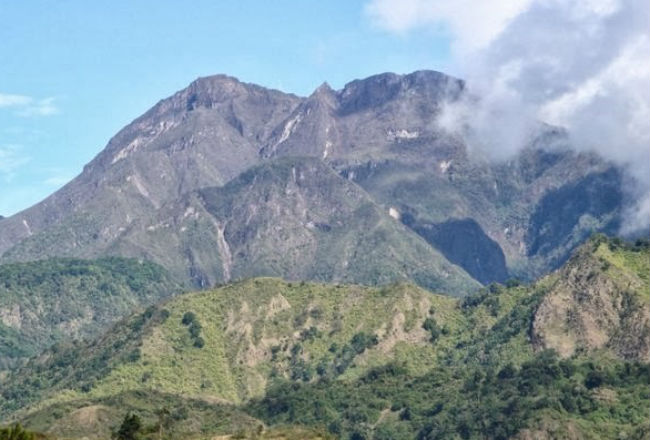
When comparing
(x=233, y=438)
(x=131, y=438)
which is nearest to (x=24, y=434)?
(x=131, y=438)

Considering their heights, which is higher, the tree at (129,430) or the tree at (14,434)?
the tree at (129,430)

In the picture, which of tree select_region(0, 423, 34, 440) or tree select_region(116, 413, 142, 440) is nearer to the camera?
tree select_region(0, 423, 34, 440)

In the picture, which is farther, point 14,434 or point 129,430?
point 129,430

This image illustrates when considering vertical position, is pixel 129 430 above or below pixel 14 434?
above

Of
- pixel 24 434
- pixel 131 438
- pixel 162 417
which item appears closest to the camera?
pixel 24 434

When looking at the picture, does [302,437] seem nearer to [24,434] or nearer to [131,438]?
[131,438]

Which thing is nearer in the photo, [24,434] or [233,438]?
[24,434]

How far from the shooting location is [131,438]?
183m

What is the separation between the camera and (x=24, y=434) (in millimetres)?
162125

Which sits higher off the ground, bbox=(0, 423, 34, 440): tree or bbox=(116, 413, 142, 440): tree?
bbox=(116, 413, 142, 440): tree

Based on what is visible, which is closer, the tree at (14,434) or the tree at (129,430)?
the tree at (14,434)

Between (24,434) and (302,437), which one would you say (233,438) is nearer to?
(302,437)

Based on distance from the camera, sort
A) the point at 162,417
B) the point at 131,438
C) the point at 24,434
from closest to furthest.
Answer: the point at 24,434
the point at 131,438
the point at 162,417

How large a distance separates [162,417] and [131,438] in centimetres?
1726
